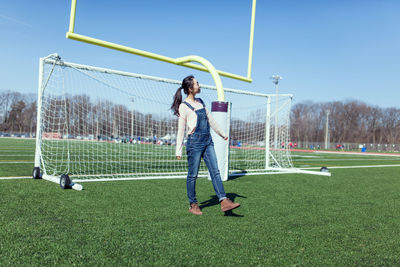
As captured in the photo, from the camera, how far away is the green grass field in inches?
106

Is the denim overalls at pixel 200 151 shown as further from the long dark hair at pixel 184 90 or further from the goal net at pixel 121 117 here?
the goal net at pixel 121 117

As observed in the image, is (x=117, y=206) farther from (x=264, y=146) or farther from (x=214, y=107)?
(x=264, y=146)

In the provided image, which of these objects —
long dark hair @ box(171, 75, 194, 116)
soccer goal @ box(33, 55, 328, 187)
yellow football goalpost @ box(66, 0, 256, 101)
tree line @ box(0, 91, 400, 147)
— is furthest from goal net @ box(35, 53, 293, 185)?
tree line @ box(0, 91, 400, 147)

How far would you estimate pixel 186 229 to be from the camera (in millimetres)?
3490

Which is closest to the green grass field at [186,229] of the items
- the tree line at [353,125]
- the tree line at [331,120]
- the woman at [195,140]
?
the woman at [195,140]

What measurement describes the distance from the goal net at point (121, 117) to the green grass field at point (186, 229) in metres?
2.17

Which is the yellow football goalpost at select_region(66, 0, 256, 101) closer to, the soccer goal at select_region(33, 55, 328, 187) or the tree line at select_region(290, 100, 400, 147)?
the soccer goal at select_region(33, 55, 328, 187)

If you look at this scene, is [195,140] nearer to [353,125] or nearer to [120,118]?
[120,118]

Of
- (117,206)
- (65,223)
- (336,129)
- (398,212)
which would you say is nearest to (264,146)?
(398,212)

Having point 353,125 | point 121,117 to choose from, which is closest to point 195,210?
point 121,117

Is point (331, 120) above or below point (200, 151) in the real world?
above

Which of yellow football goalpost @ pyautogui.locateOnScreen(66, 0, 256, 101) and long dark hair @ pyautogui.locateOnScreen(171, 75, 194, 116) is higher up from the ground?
yellow football goalpost @ pyautogui.locateOnScreen(66, 0, 256, 101)

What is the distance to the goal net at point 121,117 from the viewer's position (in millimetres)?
7227

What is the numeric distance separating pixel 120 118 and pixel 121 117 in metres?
0.05
